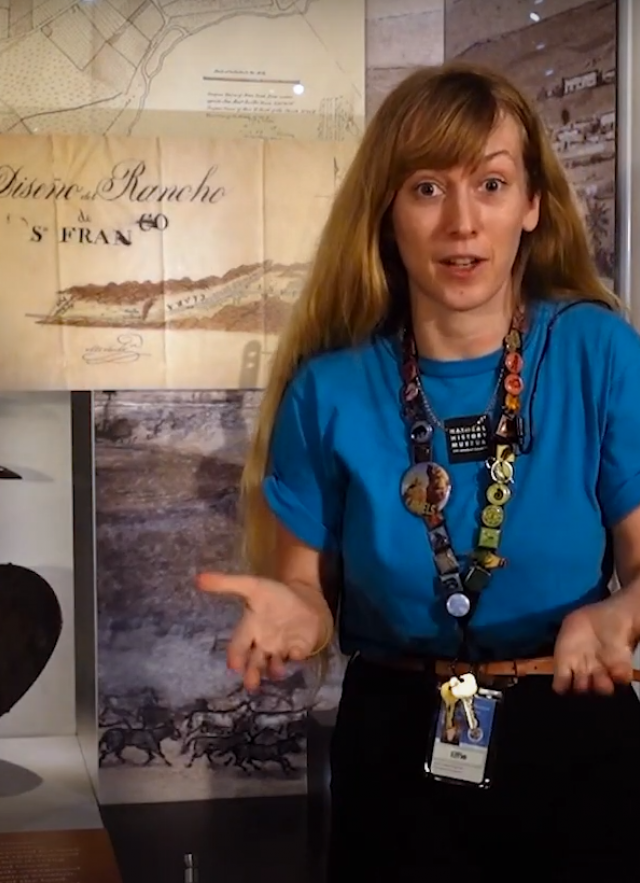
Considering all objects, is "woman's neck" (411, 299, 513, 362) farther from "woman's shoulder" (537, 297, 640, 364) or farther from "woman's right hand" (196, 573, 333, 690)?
"woman's right hand" (196, 573, 333, 690)

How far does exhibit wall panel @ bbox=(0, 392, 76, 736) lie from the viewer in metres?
1.54

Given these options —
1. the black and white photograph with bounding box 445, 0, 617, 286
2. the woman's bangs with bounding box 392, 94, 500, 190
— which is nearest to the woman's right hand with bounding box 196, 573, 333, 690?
the woman's bangs with bounding box 392, 94, 500, 190

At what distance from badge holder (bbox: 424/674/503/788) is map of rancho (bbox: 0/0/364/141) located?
2.58 ft

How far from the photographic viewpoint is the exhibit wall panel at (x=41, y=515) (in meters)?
1.54

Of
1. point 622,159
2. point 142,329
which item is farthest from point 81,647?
point 622,159

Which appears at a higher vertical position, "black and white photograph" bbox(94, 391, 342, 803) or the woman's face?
the woman's face

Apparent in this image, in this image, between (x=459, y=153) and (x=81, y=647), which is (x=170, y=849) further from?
(x=459, y=153)

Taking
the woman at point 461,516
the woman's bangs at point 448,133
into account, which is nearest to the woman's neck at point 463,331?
the woman at point 461,516

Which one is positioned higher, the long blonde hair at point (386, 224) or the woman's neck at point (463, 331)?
the long blonde hair at point (386, 224)

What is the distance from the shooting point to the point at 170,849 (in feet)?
4.69

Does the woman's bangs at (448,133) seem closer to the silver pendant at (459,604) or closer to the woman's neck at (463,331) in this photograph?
the woman's neck at (463,331)

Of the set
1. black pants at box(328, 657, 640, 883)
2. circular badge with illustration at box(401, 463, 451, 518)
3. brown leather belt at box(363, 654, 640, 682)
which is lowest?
black pants at box(328, 657, 640, 883)

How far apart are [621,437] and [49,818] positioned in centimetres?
83

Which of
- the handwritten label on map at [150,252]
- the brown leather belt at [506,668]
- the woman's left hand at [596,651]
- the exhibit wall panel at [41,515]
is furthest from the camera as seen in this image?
the exhibit wall panel at [41,515]
